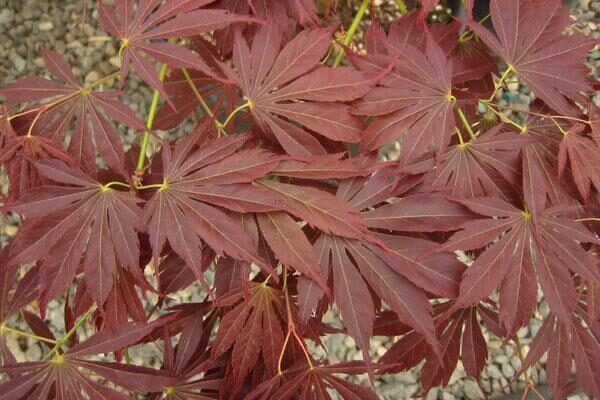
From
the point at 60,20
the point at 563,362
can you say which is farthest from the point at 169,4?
the point at 60,20

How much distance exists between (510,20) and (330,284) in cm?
41

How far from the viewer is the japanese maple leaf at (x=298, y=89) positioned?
29.5 inches

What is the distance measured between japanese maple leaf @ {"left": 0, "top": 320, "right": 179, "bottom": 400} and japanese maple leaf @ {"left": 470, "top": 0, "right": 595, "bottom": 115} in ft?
1.82

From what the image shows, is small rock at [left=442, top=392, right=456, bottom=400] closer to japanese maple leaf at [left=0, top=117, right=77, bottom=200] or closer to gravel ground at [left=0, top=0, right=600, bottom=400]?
gravel ground at [left=0, top=0, right=600, bottom=400]

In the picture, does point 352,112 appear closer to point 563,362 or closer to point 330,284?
point 330,284

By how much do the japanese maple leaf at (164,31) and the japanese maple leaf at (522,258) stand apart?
0.36 metres

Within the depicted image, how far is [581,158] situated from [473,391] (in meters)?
1.21

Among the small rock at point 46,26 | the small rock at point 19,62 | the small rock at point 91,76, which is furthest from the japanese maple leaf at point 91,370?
the small rock at point 46,26

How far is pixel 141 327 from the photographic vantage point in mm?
759

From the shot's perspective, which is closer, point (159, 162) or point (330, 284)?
point (330, 284)

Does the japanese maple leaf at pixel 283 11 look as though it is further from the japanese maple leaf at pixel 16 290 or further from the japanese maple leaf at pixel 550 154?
the japanese maple leaf at pixel 16 290

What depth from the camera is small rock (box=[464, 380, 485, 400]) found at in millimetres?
1762

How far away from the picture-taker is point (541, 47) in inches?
31.2

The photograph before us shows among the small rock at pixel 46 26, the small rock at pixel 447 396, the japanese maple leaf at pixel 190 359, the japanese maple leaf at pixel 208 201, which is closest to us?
the japanese maple leaf at pixel 208 201
